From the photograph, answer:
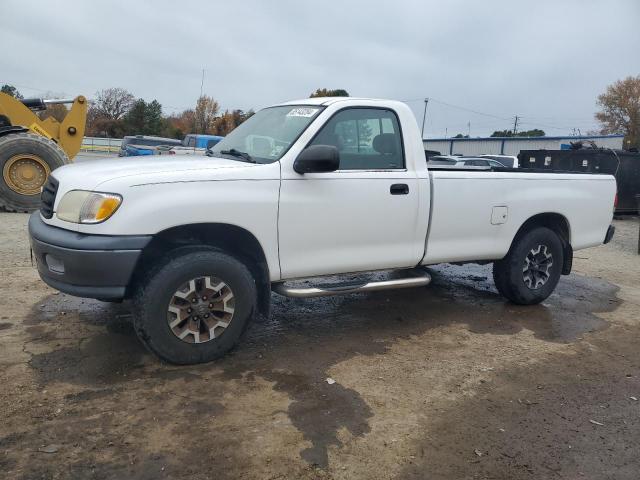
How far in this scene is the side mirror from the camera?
4012 mm

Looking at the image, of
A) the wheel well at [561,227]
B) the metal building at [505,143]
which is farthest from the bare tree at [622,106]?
the wheel well at [561,227]

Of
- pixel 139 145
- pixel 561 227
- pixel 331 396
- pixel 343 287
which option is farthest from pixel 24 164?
pixel 139 145

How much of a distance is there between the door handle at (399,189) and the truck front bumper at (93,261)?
80.2 inches

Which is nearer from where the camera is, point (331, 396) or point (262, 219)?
point (331, 396)

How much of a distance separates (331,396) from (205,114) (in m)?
56.0

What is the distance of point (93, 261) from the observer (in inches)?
138

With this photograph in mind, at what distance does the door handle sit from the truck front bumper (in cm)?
204

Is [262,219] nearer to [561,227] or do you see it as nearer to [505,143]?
[561,227]

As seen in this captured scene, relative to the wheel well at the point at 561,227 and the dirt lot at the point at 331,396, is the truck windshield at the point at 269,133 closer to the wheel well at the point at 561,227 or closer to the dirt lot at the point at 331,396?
the dirt lot at the point at 331,396

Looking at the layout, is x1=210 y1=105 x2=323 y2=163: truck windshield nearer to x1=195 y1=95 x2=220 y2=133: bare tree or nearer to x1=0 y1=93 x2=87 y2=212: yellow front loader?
x1=0 y1=93 x2=87 y2=212: yellow front loader

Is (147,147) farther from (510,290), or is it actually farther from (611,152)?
(510,290)

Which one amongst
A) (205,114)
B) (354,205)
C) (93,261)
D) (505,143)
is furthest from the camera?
(205,114)

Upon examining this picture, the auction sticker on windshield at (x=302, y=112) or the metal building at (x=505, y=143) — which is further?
the metal building at (x=505, y=143)

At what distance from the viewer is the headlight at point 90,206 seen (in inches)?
140
